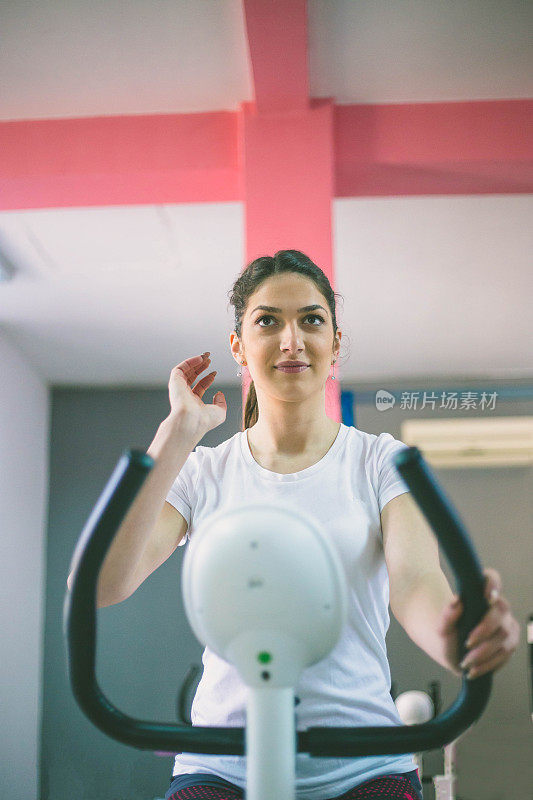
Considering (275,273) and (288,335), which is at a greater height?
(275,273)

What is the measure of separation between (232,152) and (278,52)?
473 mm

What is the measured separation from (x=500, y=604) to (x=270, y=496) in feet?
1.98

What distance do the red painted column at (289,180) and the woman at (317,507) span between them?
118cm

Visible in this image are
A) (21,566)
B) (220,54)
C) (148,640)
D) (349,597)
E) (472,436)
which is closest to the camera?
(349,597)

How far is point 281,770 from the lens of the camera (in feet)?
2.02

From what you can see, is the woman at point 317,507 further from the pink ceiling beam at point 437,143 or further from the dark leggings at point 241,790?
the pink ceiling beam at point 437,143

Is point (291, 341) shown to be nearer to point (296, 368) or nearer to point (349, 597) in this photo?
point (296, 368)

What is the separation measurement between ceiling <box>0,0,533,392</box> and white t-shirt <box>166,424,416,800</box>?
1.26m

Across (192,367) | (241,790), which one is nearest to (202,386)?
(192,367)

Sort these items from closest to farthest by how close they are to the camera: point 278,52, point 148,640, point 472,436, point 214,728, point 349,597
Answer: point 214,728 → point 349,597 → point 278,52 → point 472,436 → point 148,640

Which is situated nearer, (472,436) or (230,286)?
(230,286)

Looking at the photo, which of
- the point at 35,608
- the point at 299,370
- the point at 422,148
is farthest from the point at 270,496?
the point at 35,608

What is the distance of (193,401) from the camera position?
1.13 m

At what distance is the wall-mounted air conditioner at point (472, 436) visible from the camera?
508 centimetres
